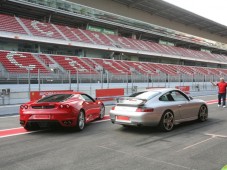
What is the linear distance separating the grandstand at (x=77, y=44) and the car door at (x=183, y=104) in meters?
12.5

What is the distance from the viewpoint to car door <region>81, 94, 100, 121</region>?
8.73 m

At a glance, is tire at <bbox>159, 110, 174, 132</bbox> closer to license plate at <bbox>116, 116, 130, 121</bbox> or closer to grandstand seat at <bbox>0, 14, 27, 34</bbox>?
license plate at <bbox>116, 116, 130, 121</bbox>

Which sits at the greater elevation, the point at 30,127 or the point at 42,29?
the point at 42,29

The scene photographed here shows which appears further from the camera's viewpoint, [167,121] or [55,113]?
[167,121]

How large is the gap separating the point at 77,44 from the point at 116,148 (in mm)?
31962

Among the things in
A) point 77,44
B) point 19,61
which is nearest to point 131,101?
point 19,61

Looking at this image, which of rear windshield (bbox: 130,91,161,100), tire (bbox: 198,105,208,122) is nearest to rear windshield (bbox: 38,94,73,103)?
rear windshield (bbox: 130,91,161,100)

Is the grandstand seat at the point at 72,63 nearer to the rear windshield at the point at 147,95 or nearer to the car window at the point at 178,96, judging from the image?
the car window at the point at 178,96

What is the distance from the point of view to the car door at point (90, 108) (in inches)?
344

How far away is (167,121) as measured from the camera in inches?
311

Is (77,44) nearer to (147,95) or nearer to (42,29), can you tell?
(42,29)

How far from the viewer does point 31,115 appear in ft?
Result: 24.5

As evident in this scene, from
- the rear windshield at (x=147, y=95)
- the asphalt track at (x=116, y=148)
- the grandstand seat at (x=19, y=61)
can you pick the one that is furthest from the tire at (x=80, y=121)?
the grandstand seat at (x=19, y=61)

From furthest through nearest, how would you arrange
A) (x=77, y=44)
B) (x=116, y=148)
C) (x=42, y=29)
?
(x=77, y=44)
(x=42, y=29)
(x=116, y=148)
